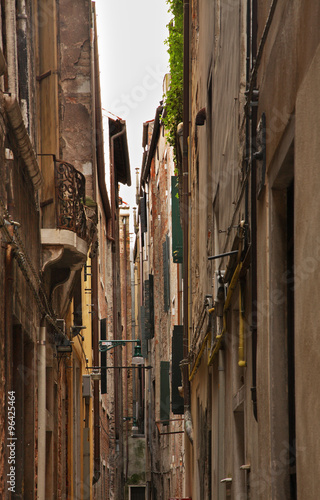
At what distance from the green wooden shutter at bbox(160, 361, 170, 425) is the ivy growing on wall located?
19.9ft

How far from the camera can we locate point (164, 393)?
2141cm

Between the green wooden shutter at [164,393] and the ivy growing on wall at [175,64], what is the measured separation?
608cm

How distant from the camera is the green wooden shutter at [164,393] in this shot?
800 inches

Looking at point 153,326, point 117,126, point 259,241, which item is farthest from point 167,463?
point 259,241

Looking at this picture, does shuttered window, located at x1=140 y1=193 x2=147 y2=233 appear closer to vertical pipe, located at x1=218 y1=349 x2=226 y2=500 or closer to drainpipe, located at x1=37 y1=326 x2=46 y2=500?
drainpipe, located at x1=37 y1=326 x2=46 y2=500

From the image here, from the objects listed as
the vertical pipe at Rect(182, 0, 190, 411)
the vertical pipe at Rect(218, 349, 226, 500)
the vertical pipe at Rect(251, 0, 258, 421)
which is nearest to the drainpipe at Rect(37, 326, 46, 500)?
the vertical pipe at Rect(218, 349, 226, 500)

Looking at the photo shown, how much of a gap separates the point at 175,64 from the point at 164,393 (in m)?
8.00

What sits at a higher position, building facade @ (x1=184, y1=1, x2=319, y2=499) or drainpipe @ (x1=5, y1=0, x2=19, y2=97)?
drainpipe @ (x1=5, y1=0, x2=19, y2=97)

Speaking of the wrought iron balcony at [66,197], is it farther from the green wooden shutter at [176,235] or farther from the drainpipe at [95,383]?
the drainpipe at [95,383]

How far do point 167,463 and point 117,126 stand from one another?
→ 10956 millimetres

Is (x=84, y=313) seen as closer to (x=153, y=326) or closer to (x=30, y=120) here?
(x=30, y=120)

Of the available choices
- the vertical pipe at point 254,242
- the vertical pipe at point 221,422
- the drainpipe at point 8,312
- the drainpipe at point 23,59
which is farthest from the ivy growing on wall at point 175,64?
the vertical pipe at point 254,242

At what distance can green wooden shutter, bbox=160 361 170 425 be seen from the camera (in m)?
20.3

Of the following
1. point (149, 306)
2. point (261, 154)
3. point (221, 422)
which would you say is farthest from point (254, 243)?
point (149, 306)
